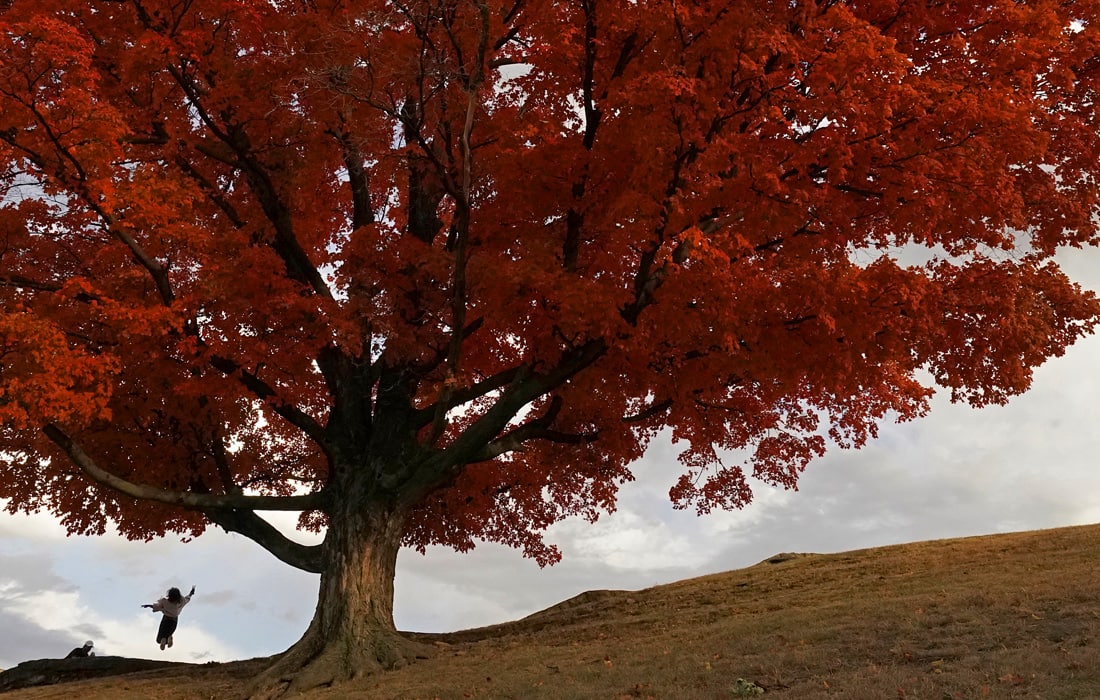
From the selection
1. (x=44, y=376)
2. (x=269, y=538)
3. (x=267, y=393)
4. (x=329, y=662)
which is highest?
(x=267, y=393)

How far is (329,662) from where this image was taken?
15430 millimetres

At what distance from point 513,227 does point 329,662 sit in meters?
Answer: 8.32

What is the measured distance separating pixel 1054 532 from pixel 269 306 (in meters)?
19.1

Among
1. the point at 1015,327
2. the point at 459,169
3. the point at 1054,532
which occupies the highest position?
the point at 459,169

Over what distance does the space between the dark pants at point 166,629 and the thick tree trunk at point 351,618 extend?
342 inches

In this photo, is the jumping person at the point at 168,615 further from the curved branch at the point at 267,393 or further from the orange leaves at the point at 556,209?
the curved branch at the point at 267,393

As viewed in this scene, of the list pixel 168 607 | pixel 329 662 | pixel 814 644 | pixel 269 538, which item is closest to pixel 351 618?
pixel 329 662

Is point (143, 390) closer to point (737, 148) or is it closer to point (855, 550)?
point (737, 148)

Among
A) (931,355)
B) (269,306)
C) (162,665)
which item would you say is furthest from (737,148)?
(162,665)

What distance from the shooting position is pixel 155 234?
604 inches

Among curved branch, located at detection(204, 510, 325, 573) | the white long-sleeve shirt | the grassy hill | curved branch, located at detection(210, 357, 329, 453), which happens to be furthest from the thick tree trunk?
the white long-sleeve shirt

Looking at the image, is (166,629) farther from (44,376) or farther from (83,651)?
(44,376)

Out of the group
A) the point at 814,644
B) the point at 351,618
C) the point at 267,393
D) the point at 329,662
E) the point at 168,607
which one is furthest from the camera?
the point at 168,607

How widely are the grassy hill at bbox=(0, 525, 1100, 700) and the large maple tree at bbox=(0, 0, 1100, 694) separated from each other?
8.53ft
